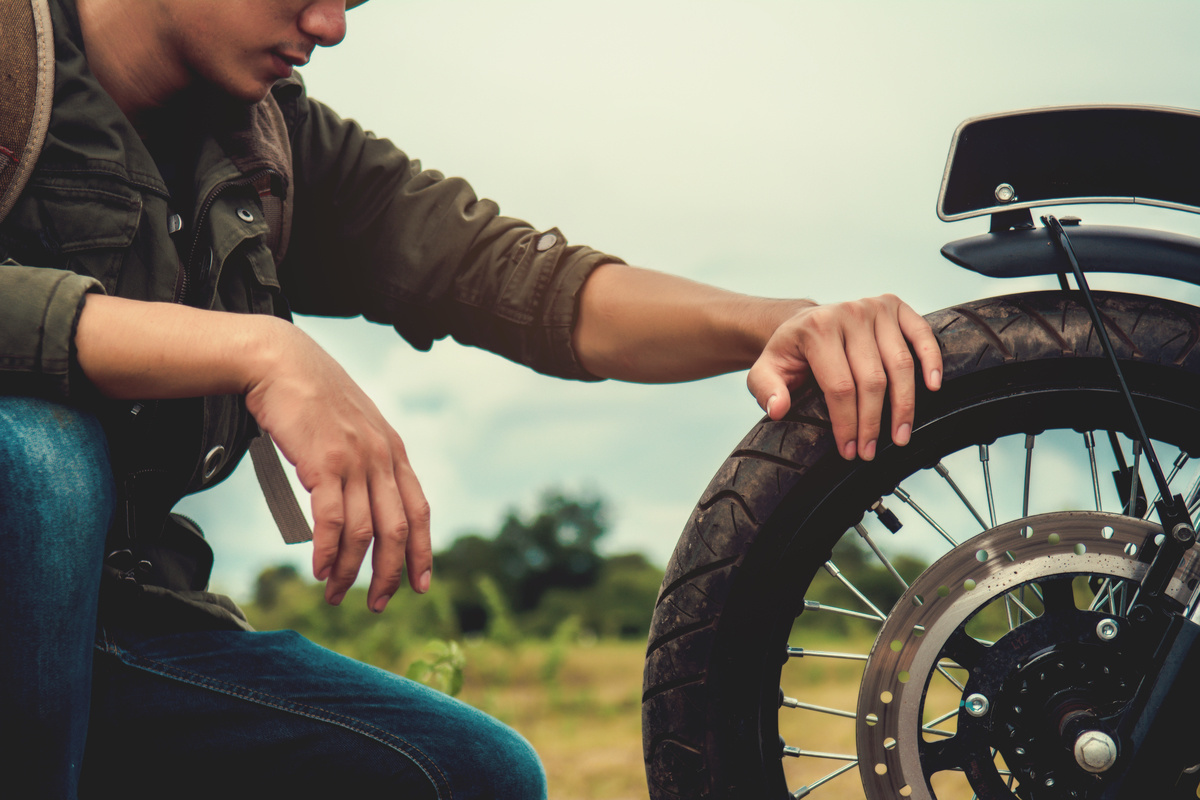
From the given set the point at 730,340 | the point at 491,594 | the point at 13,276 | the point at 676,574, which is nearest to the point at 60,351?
the point at 13,276

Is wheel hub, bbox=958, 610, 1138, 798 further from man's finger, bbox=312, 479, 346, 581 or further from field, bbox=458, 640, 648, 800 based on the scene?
field, bbox=458, 640, 648, 800

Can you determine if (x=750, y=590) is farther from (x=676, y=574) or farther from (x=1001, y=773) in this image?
(x=1001, y=773)

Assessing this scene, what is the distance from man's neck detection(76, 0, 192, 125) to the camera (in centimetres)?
125

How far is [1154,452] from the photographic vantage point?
3.13 feet

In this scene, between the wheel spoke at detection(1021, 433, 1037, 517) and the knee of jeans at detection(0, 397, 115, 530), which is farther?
the wheel spoke at detection(1021, 433, 1037, 517)

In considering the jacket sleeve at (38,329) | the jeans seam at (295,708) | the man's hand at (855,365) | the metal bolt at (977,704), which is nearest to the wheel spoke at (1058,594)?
the metal bolt at (977,704)

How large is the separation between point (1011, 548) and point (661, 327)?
631mm

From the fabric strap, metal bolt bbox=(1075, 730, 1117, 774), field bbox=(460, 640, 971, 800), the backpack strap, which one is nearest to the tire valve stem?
metal bolt bbox=(1075, 730, 1117, 774)

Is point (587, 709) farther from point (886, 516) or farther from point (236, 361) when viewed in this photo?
point (236, 361)

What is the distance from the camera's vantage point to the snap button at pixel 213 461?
126cm

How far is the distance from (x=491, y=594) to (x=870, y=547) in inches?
133

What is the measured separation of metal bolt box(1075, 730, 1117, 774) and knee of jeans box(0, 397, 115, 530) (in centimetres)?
104

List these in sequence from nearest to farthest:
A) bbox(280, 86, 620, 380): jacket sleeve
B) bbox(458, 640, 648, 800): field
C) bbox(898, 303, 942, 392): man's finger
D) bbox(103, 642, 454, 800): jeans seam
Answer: bbox(898, 303, 942, 392): man's finger < bbox(103, 642, 454, 800): jeans seam < bbox(280, 86, 620, 380): jacket sleeve < bbox(458, 640, 648, 800): field

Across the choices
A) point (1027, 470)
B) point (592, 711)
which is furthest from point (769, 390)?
point (592, 711)
